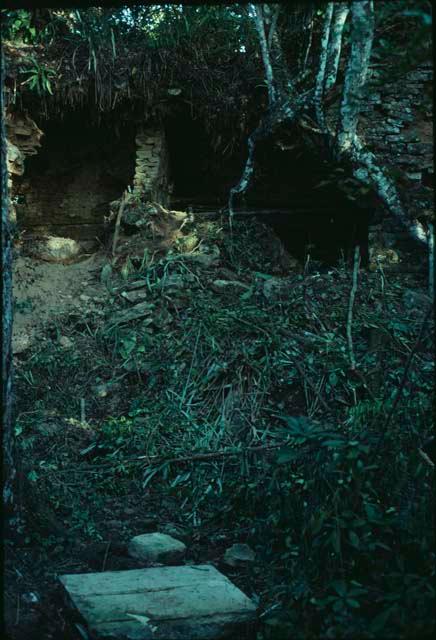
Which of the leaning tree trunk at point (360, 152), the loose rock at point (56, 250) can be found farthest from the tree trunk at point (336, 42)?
the loose rock at point (56, 250)

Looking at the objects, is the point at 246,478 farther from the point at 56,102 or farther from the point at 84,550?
the point at 56,102

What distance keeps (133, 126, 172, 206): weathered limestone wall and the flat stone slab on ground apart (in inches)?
209

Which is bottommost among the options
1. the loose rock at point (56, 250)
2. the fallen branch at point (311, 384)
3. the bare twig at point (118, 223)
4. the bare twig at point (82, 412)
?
the bare twig at point (82, 412)

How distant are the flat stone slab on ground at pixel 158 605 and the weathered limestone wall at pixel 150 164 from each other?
5315 mm

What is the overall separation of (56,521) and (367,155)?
3.43 m

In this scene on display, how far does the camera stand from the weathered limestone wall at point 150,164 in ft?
25.4

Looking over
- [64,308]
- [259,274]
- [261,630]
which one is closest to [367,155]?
[259,274]

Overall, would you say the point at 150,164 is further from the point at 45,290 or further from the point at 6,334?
the point at 6,334

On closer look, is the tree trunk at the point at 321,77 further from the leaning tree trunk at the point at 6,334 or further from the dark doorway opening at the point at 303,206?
the leaning tree trunk at the point at 6,334

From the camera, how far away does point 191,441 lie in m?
4.74

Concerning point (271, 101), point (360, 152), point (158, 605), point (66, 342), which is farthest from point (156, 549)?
point (271, 101)

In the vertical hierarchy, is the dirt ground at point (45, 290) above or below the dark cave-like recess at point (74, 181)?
below

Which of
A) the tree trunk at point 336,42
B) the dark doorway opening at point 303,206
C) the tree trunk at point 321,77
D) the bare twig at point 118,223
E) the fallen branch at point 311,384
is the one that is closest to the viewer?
the fallen branch at point 311,384

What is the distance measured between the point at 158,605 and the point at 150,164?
19.4 ft
